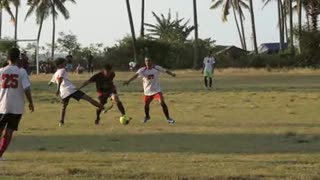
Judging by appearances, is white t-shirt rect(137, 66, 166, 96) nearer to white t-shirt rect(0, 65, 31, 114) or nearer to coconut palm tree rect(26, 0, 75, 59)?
white t-shirt rect(0, 65, 31, 114)

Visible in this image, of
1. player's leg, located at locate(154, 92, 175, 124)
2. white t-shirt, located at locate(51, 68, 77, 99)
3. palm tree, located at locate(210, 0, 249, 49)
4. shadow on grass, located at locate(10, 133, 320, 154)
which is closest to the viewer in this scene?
shadow on grass, located at locate(10, 133, 320, 154)

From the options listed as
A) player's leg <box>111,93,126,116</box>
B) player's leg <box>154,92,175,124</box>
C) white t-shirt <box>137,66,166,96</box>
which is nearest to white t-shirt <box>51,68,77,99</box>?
player's leg <box>111,93,126,116</box>

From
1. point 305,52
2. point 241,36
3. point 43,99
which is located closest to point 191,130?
point 43,99

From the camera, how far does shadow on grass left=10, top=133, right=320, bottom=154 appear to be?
1193cm

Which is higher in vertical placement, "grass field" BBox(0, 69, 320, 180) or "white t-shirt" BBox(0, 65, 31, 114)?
"white t-shirt" BBox(0, 65, 31, 114)

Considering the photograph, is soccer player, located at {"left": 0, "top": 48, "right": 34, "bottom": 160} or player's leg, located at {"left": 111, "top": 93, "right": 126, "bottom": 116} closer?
soccer player, located at {"left": 0, "top": 48, "right": 34, "bottom": 160}

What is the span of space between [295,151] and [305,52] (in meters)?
49.2

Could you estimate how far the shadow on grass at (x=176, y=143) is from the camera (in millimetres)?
11930

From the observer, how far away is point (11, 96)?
10336mm

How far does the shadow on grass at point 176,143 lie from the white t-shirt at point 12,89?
187 centimetres

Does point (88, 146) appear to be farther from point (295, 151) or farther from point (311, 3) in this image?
point (311, 3)

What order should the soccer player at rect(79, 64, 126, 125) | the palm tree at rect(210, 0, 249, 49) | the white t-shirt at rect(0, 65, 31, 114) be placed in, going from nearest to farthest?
the white t-shirt at rect(0, 65, 31, 114) → the soccer player at rect(79, 64, 126, 125) → the palm tree at rect(210, 0, 249, 49)

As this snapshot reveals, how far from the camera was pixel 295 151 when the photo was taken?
456 inches

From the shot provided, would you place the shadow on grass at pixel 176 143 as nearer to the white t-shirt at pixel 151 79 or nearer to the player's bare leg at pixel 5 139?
the player's bare leg at pixel 5 139
